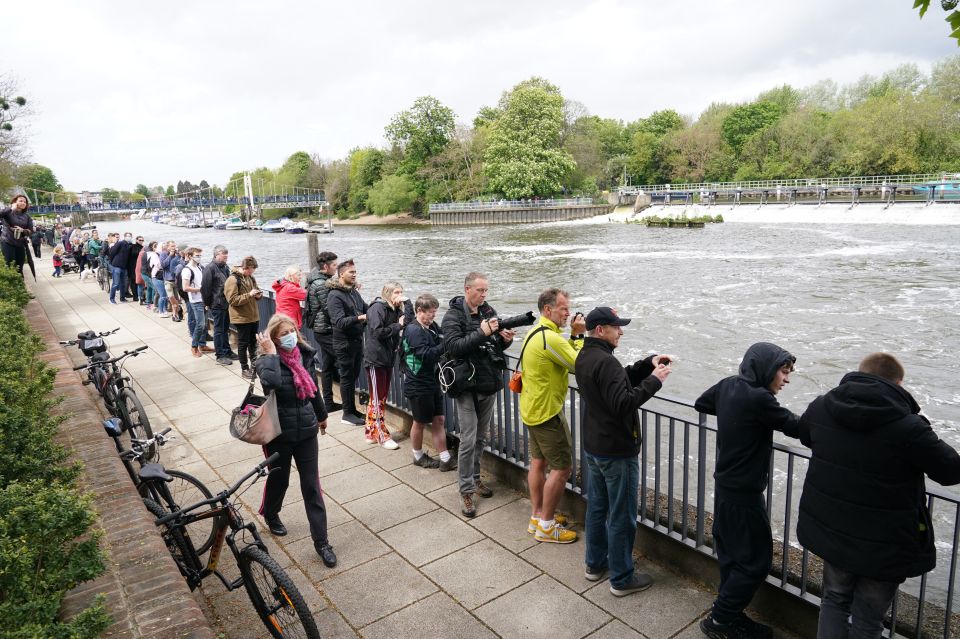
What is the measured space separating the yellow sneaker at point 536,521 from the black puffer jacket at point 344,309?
120 inches

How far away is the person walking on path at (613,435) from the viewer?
154 inches

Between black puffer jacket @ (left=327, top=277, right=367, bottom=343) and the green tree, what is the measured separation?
7627 centimetres

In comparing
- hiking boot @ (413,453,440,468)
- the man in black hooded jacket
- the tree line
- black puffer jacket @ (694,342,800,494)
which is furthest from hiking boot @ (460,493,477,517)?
the tree line

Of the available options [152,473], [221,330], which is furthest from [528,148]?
[152,473]

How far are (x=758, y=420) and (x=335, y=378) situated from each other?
6029 millimetres

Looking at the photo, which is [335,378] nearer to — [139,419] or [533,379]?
[139,419]

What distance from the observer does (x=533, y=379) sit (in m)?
4.66

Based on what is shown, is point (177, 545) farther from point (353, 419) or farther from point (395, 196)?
point (395, 196)

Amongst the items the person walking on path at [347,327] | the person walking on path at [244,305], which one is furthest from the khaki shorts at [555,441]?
the person walking on path at [244,305]

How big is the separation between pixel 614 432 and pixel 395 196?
9489 centimetres

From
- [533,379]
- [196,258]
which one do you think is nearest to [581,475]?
[533,379]

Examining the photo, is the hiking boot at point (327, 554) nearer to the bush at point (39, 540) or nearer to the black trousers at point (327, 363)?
the bush at point (39, 540)

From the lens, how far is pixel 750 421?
3.51m

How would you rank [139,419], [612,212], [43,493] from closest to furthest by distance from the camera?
[43,493] < [139,419] < [612,212]
